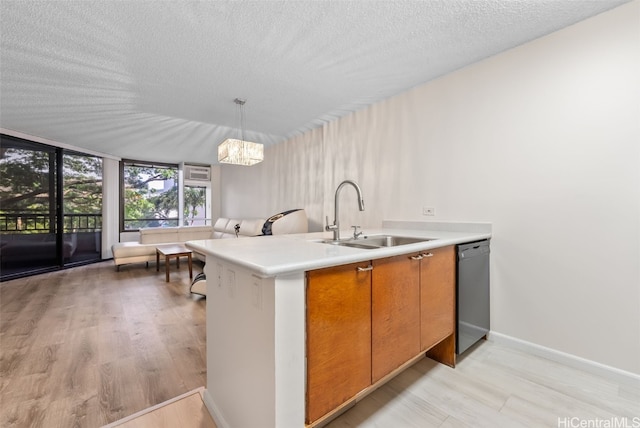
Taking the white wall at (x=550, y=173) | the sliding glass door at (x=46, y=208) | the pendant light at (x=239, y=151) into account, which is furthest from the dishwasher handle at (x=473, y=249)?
the sliding glass door at (x=46, y=208)

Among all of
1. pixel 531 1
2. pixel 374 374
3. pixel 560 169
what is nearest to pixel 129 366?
pixel 374 374

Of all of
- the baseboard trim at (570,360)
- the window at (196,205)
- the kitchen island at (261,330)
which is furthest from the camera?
the window at (196,205)

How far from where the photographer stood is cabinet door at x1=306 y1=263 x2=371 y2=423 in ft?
3.37

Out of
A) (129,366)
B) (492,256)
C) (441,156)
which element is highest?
(441,156)

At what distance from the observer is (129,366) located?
6.05 ft

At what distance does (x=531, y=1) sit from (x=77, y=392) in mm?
3564

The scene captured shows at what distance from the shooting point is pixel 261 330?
39.4 inches

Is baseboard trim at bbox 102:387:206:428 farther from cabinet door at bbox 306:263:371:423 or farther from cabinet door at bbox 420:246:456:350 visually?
cabinet door at bbox 420:246:456:350

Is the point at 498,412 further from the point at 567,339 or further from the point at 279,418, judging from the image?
the point at 279,418

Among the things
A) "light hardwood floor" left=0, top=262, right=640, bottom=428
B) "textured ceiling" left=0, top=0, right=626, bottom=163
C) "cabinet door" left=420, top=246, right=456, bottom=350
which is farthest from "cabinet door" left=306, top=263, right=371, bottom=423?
"textured ceiling" left=0, top=0, right=626, bottom=163

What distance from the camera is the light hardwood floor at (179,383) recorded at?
1358mm

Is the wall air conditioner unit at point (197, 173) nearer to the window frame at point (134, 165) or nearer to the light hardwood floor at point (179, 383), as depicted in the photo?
the window frame at point (134, 165)

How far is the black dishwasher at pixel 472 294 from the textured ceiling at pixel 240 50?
152 centimetres

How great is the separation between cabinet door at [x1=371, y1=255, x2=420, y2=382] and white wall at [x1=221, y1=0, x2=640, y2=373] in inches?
43.1
